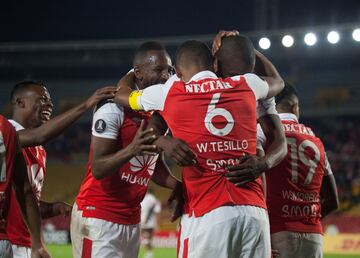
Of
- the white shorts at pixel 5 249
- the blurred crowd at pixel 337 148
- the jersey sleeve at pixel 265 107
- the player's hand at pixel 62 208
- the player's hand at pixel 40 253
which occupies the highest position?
the blurred crowd at pixel 337 148

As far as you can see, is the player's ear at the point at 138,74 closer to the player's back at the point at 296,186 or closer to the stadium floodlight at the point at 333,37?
the player's back at the point at 296,186

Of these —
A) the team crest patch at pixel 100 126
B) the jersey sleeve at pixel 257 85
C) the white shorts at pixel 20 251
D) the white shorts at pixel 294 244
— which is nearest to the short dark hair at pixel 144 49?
the team crest patch at pixel 100 126

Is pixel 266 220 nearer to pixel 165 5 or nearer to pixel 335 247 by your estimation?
pixel 335 247

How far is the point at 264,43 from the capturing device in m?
32.6

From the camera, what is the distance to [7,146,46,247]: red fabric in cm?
611

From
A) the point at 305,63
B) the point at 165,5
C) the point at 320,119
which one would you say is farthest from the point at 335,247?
the point at 165,5

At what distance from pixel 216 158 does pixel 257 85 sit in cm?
63

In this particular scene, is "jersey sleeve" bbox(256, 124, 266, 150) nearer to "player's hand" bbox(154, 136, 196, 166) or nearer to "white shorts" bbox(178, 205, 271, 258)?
"white shorts" bbox(178, 205, 271, 258)

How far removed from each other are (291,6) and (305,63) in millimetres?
3686

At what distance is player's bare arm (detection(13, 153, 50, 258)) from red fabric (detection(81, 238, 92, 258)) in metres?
0.30

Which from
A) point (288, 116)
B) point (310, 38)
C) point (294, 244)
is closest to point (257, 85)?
point (288, 116)

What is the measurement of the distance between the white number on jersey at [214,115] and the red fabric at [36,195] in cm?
212

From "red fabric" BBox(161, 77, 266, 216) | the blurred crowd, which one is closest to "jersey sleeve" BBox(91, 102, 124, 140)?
"red fabric" BBox(161, 77, 266, 216)

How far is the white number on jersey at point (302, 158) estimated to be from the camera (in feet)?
21.9
